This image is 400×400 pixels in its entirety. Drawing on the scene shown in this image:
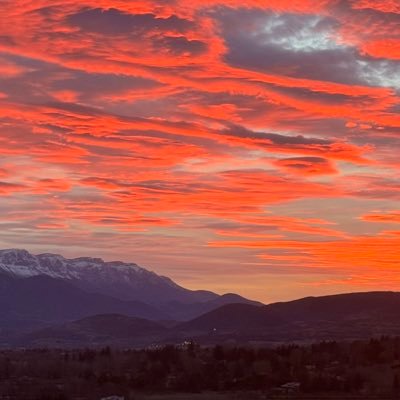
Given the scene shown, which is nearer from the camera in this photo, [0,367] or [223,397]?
[223,397]

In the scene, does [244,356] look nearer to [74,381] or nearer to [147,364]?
[147,364]

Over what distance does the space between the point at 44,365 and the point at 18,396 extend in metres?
40.8

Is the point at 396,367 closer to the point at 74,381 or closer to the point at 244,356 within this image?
the point at 244,356

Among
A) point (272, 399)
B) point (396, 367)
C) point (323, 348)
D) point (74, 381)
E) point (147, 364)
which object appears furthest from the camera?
point (323, 348)

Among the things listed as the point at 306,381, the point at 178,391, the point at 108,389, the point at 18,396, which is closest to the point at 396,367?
the point at 306,381

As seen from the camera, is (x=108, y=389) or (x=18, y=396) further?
(x=108, y=389)

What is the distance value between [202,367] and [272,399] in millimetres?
31317

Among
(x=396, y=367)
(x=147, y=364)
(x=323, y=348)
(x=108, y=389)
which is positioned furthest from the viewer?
(x=323, y=348)

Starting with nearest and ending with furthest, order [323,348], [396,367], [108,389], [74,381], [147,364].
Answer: [108,389]
[74,381]
[396,367]
[147,364]
[323,348]

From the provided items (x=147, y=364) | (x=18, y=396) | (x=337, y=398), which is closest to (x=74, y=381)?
(x=18, y=396)

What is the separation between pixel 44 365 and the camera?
13362 centimetres

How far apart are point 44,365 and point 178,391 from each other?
35501 mm

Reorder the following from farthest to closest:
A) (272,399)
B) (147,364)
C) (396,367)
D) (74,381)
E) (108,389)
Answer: (147,364) → (396,367) → (74,381) → (108,389) → (272,399)

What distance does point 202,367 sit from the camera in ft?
394
